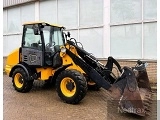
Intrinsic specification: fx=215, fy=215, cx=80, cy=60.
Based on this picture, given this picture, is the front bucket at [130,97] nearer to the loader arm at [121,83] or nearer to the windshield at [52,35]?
the loader arm at [121,83]

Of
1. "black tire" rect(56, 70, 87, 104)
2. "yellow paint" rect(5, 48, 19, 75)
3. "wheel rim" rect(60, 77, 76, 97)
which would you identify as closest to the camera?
"black tire" rect(56, 70, 87, 104)

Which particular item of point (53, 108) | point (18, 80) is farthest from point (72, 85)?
point (18, 80)

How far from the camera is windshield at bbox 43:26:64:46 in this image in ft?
24.6

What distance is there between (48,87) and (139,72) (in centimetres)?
384

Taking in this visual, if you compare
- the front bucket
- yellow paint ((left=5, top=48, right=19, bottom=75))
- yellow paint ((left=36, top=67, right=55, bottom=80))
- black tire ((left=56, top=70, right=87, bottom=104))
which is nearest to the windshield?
yellow paint ((left=36, top=67, right=55, bottom=80))

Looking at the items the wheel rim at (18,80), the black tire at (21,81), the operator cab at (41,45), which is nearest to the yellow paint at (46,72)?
the operator cab at (41,45)

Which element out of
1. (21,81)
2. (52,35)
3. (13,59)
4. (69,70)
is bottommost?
(21,81)

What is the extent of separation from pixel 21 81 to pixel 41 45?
5.02ft

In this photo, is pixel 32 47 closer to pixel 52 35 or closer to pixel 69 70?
pixel 52 35

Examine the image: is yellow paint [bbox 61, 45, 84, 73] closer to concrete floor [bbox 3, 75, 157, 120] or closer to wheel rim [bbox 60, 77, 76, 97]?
wheel rim [bbox 60, 77, 76, 97]

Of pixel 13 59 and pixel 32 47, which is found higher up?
pixel 32 47

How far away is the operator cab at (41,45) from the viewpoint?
7.22 meters

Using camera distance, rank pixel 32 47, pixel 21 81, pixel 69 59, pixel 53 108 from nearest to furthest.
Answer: pixel 53 108 < pixel 69 59 < pixel 32 47 < pixel 21 81

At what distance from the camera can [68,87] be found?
6.28 m
